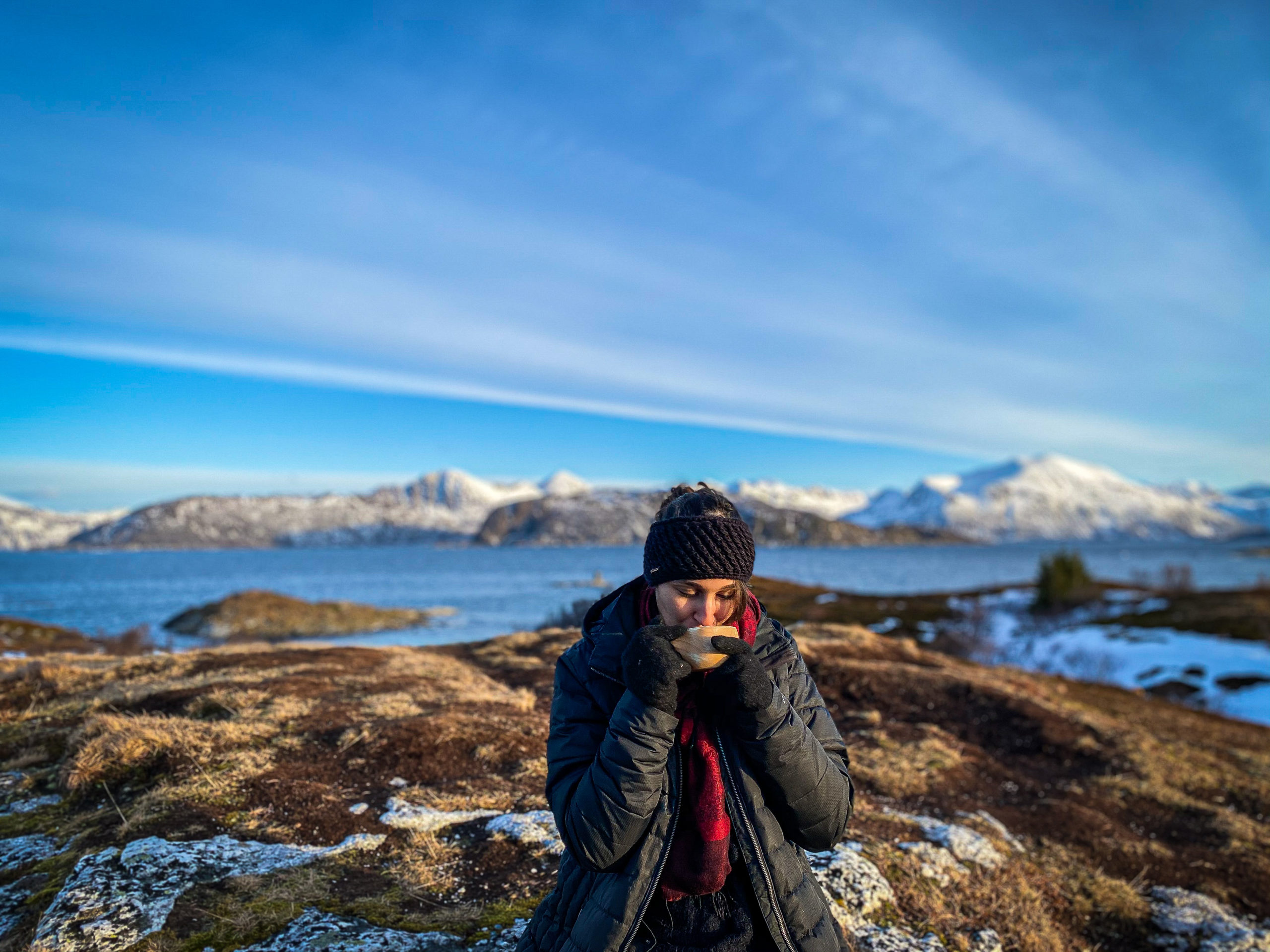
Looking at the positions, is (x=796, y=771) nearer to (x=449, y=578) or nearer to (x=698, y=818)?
(x=698, y=818)

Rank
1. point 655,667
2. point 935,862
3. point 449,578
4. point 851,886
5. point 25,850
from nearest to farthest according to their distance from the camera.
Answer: point 655,667
point 25,850
point 851,886
point 935,862
point 449,578

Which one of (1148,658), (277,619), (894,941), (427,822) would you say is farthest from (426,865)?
(1148,658)

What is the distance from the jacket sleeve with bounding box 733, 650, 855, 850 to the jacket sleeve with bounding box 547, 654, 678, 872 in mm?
355

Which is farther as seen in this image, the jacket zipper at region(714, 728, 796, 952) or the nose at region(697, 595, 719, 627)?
the nose at region(697, 595, 719, 627)

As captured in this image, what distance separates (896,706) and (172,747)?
35.4ft

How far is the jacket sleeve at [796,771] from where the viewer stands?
264 cm

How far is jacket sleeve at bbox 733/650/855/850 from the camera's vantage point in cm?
264

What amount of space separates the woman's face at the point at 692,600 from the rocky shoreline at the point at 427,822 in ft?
8.78

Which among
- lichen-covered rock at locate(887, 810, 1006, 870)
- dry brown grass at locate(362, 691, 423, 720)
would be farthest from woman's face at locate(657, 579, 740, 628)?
dry brown grass at locate(362, 691, 423, 720)

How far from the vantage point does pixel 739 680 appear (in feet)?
8.32

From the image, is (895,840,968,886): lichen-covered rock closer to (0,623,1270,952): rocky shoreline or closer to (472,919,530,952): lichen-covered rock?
(0,623,1270,952): rocky shoreline

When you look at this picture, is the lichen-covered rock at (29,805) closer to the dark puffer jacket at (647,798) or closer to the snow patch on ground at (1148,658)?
the dark puffer jacket at (647,798)

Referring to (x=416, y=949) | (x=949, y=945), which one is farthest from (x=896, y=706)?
(x=416, y=949)

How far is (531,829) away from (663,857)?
127 inches
